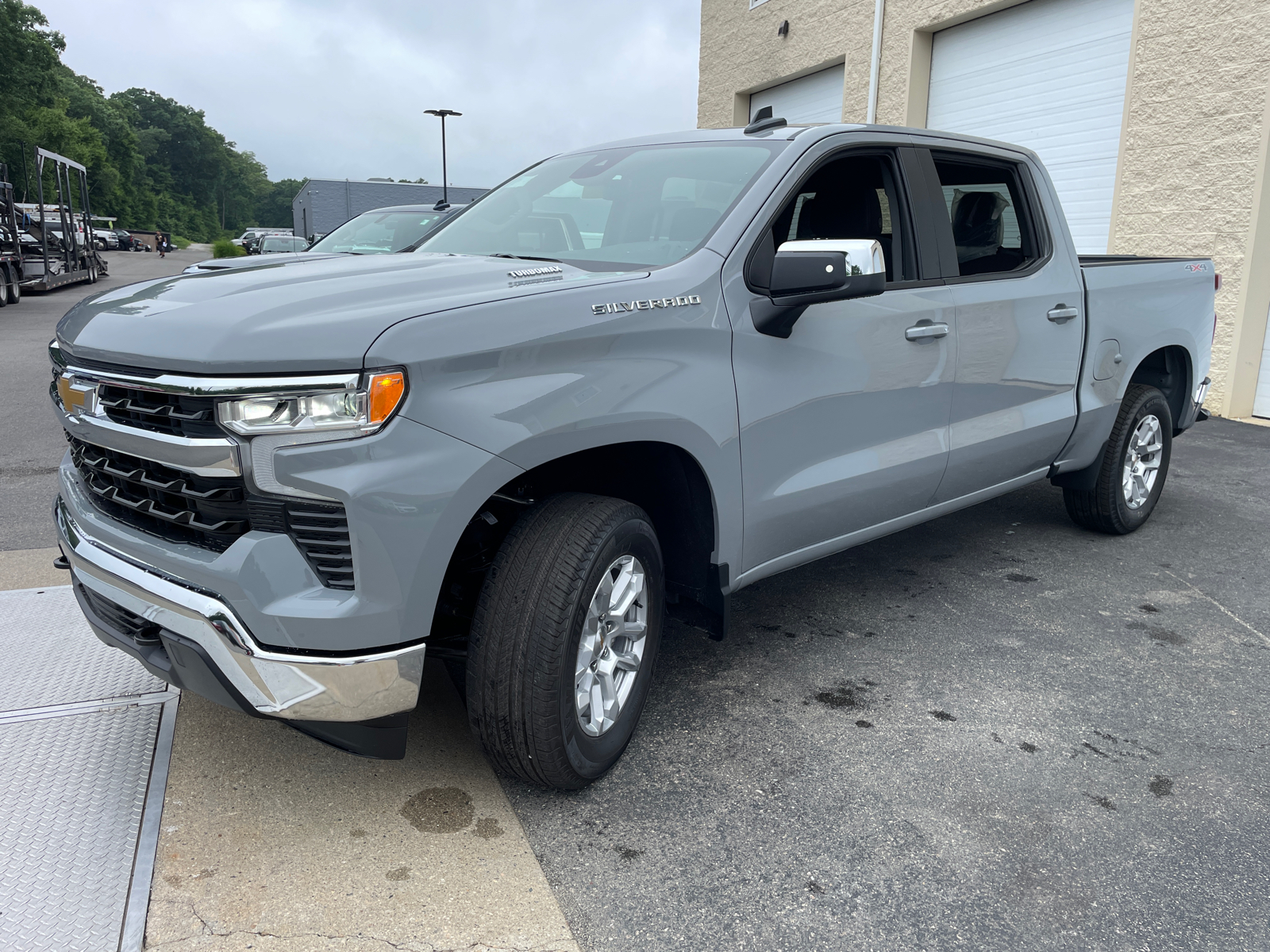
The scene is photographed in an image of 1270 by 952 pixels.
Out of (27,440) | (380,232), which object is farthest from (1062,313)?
(380,232)

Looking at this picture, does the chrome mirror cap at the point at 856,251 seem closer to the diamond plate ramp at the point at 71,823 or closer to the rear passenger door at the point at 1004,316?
the rear passenger door at the point at 1004,316

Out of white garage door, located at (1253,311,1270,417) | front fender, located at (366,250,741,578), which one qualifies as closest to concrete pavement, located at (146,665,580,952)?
front fender, located at (366,250,741,578)

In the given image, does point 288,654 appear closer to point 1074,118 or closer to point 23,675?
point 23,675

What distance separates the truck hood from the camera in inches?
80.8

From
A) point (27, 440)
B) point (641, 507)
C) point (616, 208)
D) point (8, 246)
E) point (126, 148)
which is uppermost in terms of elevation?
point (126, 148)

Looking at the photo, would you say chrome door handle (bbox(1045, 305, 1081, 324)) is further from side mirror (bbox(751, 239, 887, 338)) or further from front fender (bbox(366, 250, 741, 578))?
front fender (bbox(366, 250, 741, 578))

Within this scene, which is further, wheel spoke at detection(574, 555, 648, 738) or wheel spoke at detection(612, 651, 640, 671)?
wheel spoke at detection(612, 651, 640, 671)

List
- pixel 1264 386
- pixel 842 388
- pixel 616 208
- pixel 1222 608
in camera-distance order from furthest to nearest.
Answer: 1. pixel 1264 386
2. pixel 1222 608
3. pixel 616 208
4. pixel 842 388

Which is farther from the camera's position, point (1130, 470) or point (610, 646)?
point (1130, 470)

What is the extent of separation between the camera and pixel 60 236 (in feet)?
71.5

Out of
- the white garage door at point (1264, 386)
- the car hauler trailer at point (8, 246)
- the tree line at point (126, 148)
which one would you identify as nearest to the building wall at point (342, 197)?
the tree line at point (126, 148)

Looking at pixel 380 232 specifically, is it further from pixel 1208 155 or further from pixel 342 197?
pixel 342 197

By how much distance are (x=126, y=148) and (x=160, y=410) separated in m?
98.4

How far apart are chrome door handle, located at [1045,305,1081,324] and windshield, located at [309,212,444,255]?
6052 millimetres
